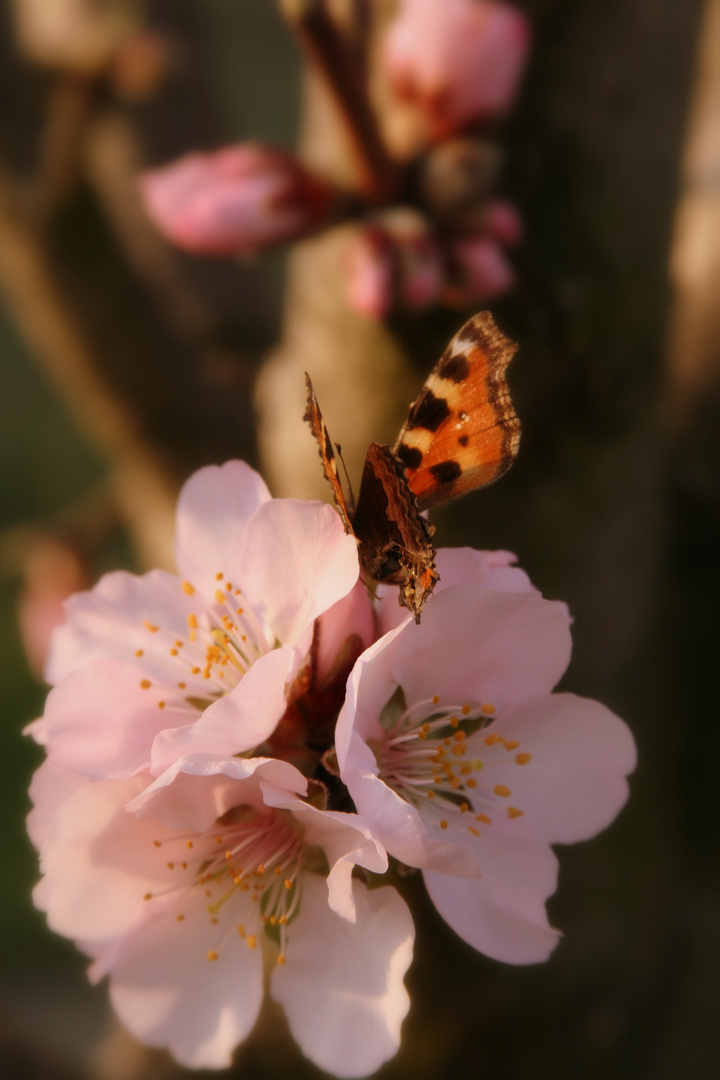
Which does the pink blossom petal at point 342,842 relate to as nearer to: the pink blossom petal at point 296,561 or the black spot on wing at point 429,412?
the pink blossom petal at point 296,561

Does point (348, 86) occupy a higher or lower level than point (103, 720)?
higher

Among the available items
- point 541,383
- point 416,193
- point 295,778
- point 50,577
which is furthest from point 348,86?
point 50,577

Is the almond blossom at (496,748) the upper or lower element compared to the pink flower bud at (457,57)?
lower

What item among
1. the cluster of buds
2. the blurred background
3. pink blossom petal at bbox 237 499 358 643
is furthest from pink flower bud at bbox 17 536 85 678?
pink blossom petal at bbox 237 499 358 643

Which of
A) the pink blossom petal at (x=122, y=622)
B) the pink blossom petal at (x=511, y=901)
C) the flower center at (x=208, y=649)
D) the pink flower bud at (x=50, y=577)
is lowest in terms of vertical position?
the pink flower bud at (x=50, y=577)

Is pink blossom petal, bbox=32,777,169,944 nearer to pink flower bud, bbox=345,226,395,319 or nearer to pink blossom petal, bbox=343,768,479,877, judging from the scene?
pink blossom petal, bbox=343,768,479,877

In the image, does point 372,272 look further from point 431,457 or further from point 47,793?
point 47,793

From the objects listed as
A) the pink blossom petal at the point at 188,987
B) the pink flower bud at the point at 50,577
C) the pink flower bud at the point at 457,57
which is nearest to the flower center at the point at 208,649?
the pink blossom petal at the point at 188,987
